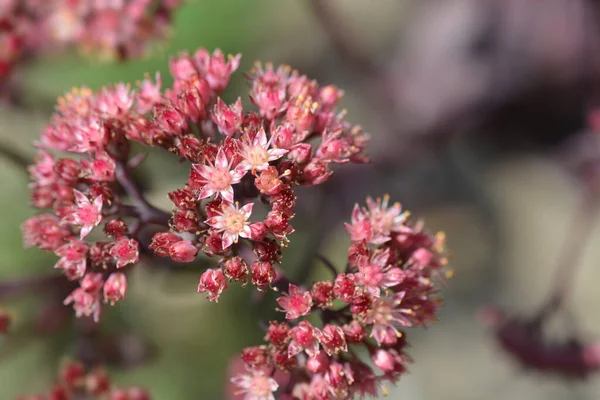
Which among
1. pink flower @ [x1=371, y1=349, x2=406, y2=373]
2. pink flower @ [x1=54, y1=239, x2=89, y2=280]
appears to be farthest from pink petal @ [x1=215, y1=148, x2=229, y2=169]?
pink flower @ [x1=371, y1=349, x2=406, y2=373]

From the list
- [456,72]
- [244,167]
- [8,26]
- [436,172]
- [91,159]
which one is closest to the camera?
[244,167]

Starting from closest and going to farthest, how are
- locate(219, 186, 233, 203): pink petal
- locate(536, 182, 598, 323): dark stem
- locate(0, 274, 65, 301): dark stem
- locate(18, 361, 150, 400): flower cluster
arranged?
1. locate(219, 186, 233, 203): pink petal
2. locate(18, 361, 150, 400): flower cluster
3. locate(0, 274, 65, 301): dark stem
4. locate(536, 182, 598, 323): dark stem

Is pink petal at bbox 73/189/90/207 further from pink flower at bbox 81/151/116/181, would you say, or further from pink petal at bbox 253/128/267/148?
pink petal at bbox 253/128/267/148

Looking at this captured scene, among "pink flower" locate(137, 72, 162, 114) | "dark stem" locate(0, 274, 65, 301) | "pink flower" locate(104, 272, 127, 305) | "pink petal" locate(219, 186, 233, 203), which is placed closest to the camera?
"pink petal" locate(219, 186, 233, 203)

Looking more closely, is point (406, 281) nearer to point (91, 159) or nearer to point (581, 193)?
point (91, 159)

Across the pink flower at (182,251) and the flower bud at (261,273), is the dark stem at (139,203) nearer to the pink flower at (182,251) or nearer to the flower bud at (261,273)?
the pink flower at (182,251)

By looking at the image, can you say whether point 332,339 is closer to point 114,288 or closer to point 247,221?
point 247,221

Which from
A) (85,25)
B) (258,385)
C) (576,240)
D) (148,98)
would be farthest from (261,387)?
(576,240)

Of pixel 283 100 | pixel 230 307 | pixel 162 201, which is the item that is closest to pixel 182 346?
pixel 230 307
